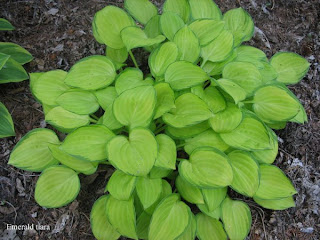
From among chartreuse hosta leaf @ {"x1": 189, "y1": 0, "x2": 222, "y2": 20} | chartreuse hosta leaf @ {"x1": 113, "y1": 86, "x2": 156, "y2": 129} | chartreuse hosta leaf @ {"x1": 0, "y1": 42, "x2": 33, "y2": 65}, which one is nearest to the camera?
chartreuse hosta leaf @ {"x1": 113, "y1": 86, "x2": 156, "y2": 129}

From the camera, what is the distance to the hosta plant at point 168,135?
1553 millimetres

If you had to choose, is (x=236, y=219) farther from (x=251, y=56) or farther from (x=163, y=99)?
(x=251, y=56)

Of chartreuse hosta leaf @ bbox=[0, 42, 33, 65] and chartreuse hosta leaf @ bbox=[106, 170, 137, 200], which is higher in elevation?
chartreuse hosta leaf @ bbox=[0, 42, 33, 65]

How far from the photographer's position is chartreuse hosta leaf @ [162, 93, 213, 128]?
158 centimetres

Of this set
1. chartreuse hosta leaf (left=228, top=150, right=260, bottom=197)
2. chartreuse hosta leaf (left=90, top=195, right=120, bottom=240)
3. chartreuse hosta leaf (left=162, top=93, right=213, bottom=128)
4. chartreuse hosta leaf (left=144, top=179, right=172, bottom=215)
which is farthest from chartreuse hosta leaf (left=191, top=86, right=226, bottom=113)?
chartreuse hosta leaf (left=90, top=195, right=120, bottom=240)

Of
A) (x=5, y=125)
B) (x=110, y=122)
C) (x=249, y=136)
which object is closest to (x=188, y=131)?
(x=249, y=136)

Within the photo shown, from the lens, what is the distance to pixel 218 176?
152cm

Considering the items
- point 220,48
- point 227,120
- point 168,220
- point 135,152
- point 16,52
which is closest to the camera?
point 135,152

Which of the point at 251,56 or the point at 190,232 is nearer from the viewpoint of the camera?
the point at 190,232

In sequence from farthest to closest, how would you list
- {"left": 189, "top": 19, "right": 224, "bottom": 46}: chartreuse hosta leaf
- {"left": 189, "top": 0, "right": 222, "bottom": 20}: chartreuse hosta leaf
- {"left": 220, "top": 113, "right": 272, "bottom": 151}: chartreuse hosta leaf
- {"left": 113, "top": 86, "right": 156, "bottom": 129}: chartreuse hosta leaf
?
{"left": 189, "top": 0, "right": 222, "bottom": 20}: chartreuse hosta leaf < {"left": 189, "top": 19, "right": 224, "bottom": 46}: chartreuse hosta leaf < {"left": 220, "top": 113, "right": 272, "bottom": 151}: chartreuse hosta leaf < {"left": 113, "top": 86, "right": 156, "bottom": 129}: chartreuse hosta leaf

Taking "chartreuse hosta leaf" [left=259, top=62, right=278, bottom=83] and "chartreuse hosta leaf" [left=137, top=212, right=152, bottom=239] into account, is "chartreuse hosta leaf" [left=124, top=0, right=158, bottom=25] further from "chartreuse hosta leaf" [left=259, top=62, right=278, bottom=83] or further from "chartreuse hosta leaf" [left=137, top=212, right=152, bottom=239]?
"chartreuse hosta leaf" [left=137, top=212, right=152, bottom=239]

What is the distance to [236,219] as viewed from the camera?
173 centimetres

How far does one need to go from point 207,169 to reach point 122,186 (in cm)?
44

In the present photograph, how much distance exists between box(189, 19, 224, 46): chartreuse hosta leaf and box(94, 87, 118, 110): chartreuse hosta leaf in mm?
619
